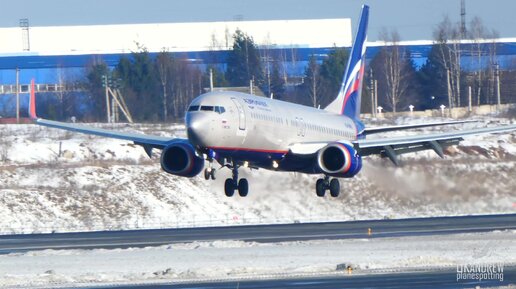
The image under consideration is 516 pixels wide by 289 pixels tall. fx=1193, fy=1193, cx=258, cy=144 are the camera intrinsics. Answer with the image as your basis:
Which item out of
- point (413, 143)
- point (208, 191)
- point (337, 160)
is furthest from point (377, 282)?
point (208, 191)

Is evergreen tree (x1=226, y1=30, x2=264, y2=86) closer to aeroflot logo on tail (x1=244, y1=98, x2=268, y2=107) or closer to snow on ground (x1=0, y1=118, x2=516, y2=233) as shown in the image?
snow on ground (x1=0, y1=118, x2=516, y2=233)

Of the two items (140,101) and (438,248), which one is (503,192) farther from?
(140,101)

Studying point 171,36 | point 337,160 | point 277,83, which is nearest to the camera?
point 337,160

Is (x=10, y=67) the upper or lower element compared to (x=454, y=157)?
upper

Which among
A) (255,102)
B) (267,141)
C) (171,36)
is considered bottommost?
(267,141)

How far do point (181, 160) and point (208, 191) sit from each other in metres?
24.8

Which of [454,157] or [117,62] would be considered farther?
[117,62]

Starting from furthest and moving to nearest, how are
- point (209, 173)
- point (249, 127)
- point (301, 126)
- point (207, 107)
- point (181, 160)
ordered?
point (301, 126) → point (181, 160) → point (249, 127) → point (209, 173) → point (207, 107)

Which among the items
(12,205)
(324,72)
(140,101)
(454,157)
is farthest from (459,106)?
(12,205)

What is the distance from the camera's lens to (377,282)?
33.8 m

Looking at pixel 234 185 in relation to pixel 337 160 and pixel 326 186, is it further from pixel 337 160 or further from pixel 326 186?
pixel 326 186

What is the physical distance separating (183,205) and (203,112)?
27703mm

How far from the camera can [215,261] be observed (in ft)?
137

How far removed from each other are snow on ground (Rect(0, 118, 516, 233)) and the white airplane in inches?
210
